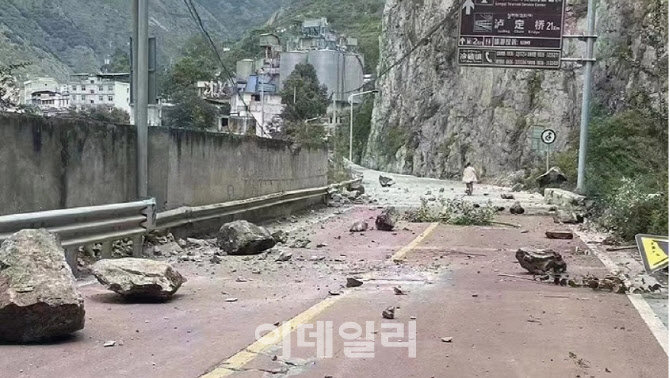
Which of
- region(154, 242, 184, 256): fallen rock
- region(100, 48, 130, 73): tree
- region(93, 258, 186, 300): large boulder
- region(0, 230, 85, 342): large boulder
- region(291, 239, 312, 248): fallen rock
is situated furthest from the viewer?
region(100, 48, 130, 73): tree

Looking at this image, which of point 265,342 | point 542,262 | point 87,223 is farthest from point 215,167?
point 265,342

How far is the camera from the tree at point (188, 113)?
15.9m

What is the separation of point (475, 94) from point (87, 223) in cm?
4974

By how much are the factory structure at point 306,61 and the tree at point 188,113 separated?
1626 inches

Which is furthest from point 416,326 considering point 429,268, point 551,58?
point 551,58

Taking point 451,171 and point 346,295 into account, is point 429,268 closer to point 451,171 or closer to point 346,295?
point 346,295

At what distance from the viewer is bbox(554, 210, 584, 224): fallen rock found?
17781mm

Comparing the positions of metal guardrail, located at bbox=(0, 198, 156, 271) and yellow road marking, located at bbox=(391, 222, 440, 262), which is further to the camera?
yellow road marking, located at bbox=(391, 222, 440, 262)

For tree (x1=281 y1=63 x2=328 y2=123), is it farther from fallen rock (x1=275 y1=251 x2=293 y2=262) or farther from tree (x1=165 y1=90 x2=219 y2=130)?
fallen rock (x1=275 y1=251 x2=293 y2=262)

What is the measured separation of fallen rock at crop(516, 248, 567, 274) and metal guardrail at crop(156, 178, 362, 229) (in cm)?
495

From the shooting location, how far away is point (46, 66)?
19344 millimetres


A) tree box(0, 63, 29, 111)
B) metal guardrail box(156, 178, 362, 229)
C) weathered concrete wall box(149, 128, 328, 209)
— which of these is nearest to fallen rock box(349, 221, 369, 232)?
metal guardrail box(156, 178, 362, 229)

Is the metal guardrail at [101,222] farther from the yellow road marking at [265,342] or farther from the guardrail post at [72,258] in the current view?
the yellow road marking at [265,342]

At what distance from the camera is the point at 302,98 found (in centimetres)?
6838
